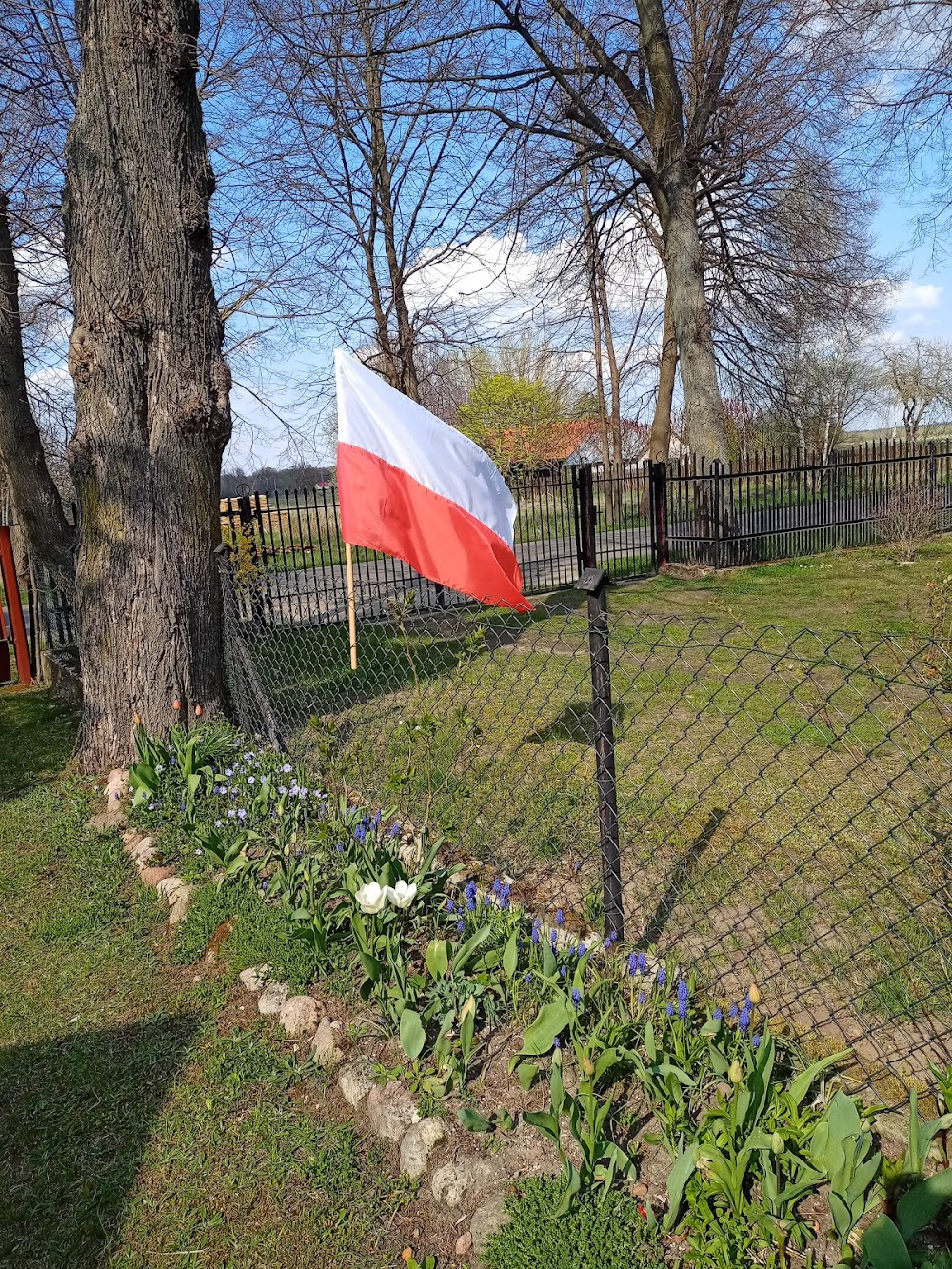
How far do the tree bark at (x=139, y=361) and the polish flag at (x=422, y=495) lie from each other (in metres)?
1.84

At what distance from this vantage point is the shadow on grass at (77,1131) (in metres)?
2.18

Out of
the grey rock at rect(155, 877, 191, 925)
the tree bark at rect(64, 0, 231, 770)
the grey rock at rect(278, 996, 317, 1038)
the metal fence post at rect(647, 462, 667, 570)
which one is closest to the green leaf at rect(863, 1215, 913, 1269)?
the grey rock at rect(278, 996, 317, 1038)

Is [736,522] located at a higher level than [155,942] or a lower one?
higher

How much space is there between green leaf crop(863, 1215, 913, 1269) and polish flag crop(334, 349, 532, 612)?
209 cm

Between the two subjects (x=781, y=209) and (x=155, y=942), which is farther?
(x=781, y=209)

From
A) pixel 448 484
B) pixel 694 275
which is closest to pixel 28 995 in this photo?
pixel 448 484

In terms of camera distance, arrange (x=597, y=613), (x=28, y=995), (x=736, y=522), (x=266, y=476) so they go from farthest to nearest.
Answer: (x=266, y=476) < (x=736, y=522) < (x=28, y=995) < (x=597, y=613)

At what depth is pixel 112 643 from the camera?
16.0 feet

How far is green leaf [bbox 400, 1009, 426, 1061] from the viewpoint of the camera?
2.33 meters

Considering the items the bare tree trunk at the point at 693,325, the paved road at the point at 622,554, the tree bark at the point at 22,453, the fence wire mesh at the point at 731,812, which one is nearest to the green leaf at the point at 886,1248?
the fence wire mesh at the point at 731,812

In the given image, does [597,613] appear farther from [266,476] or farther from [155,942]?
[266,476]

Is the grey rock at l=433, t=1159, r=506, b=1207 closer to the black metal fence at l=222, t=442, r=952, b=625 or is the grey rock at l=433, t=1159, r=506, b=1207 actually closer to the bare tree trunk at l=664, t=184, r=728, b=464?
the black metal fence at l=222, t=442, r=952, b=625

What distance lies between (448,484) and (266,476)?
2644cm

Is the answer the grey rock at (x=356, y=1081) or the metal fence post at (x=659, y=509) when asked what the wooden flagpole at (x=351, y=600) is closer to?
the grey rock at (x=356, y=1081)
